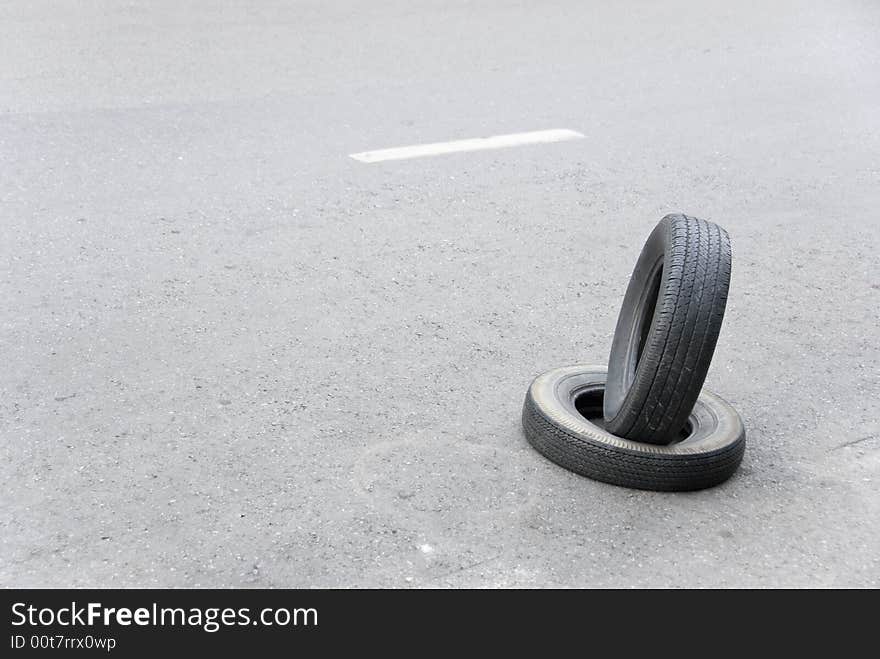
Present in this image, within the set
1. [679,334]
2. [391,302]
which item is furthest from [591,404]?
[391,302]

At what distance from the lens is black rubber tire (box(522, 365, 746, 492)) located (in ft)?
12.9

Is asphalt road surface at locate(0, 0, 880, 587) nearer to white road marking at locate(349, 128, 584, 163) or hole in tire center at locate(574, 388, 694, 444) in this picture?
white road marking at locate(349, 128, 584, 163)

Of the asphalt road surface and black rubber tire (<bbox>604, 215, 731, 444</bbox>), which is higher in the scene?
black rubber tire (<bbox>604, 215, 731, 444</bbox>)

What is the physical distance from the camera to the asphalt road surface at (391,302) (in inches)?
145

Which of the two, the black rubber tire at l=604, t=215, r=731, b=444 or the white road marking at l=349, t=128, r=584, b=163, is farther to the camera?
the white road marking at l=349, t=128, r=584, b=163

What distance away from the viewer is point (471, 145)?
27.0 feet

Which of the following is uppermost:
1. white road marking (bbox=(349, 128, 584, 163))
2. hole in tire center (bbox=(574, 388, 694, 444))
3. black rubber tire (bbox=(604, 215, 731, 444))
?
black rubber tire (bbox=(604, 215, 731, 444))

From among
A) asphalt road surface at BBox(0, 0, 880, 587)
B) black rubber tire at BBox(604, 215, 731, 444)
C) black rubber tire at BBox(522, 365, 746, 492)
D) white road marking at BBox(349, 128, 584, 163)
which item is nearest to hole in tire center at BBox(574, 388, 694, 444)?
black rubber tire at BBox(522, 365, 746, 492)

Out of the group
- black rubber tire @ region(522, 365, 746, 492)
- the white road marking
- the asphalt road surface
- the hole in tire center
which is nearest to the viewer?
the asphalt road surface

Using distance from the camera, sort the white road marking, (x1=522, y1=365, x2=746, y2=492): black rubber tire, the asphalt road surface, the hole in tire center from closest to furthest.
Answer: the asphalt road surface < (x1=522, y1=365, x2=746, y2=492): black rubber tire < the hole in tire center < the white road marking

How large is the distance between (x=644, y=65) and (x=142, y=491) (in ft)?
27.4

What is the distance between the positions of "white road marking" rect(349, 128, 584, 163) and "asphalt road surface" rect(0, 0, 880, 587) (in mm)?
123

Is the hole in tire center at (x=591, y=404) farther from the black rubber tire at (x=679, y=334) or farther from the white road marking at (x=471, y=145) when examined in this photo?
the white road marking at (x=471, y=145)

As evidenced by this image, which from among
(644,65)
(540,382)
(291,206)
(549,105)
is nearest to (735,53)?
(644,65)
